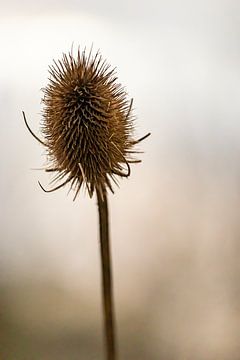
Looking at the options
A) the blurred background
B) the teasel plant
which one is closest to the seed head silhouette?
the teasel plant

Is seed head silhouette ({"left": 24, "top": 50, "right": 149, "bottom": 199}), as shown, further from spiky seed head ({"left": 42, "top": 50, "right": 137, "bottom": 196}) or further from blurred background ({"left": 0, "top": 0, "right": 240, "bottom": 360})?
blurred background ({"left": 0, "top": 0, "right": 240, "bottom": 360})

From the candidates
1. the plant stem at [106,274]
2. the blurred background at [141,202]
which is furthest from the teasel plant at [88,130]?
the blurred background at [141,202]

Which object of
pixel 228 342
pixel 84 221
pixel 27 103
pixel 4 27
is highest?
pixel 4 27

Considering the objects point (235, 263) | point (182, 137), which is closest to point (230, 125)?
point (182, 137)

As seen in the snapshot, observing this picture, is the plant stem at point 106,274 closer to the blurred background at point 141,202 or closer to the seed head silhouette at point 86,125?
the seed head silhouette at point 86,125

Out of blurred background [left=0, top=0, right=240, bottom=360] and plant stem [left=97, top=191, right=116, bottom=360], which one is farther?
blurred background [left=0, top=0, right=240, bottom=360]

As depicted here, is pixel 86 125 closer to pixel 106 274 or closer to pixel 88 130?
pixel 88 130

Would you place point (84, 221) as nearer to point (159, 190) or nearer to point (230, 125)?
point (159, 190)

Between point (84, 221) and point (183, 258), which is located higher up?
point (84, 221)
